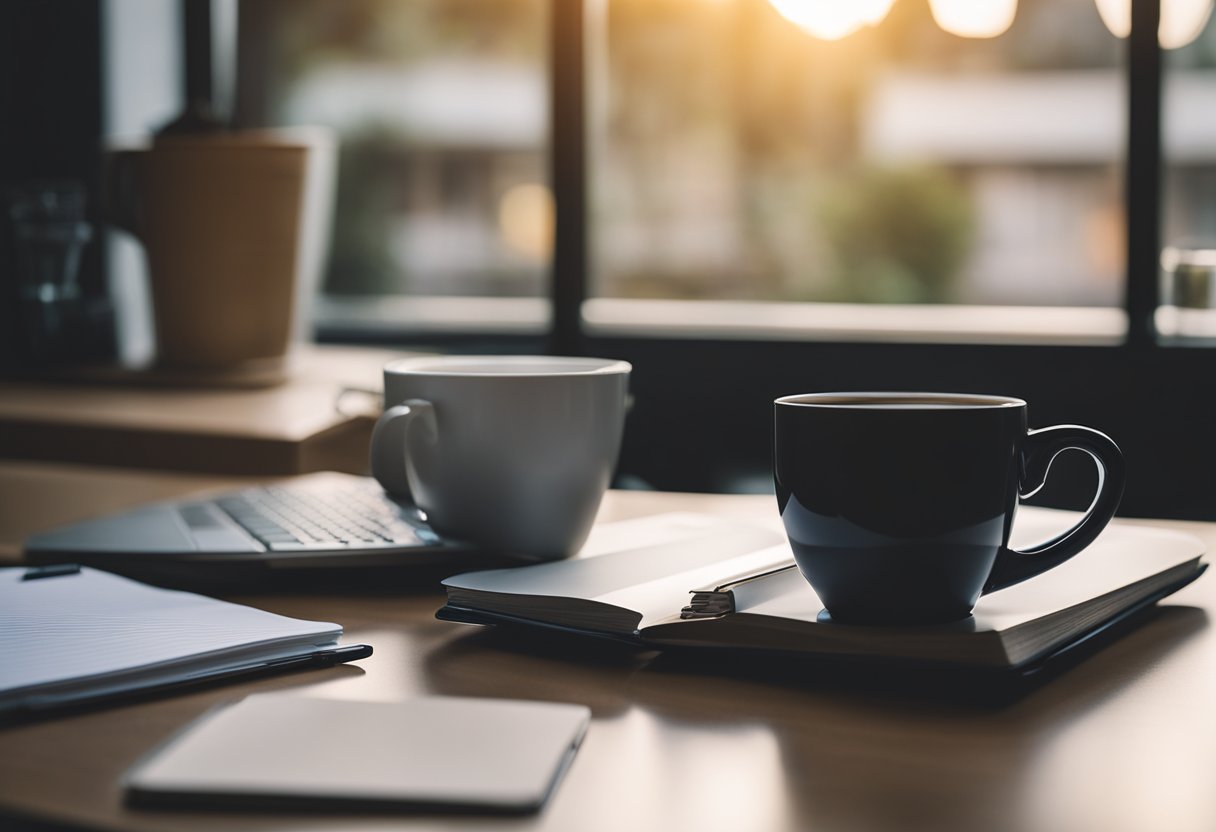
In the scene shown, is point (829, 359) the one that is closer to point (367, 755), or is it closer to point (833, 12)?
point (833, 12)

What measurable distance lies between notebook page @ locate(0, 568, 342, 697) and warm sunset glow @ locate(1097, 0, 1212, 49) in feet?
4.44

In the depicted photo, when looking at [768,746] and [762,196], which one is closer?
[768,746]

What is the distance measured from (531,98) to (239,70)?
1.72ft

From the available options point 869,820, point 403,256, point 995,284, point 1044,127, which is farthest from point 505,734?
point 1044,127

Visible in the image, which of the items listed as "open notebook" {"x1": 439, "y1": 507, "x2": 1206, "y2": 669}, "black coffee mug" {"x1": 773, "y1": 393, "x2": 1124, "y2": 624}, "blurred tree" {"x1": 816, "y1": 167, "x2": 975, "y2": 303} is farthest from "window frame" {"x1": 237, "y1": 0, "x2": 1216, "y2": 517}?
"blurred tree" {"x1": 816, "y1": 167, "x2": 975, "y2": 303}

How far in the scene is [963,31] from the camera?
179 cm

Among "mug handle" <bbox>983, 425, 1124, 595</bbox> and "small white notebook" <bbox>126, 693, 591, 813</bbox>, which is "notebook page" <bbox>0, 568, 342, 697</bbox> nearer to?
"small white notebook" <bbox>126, 693, 591, 813</bbox>

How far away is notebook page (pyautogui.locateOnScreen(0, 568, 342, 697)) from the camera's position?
0.45m

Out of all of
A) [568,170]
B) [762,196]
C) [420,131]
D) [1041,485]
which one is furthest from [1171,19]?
[762,196]

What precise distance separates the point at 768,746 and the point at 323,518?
1.24 ft

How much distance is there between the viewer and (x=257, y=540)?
2.10 feet

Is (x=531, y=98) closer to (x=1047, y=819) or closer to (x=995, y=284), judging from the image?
(x=1047, y=819)

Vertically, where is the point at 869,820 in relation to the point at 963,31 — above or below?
below

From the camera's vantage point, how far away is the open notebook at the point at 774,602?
0.45 m
